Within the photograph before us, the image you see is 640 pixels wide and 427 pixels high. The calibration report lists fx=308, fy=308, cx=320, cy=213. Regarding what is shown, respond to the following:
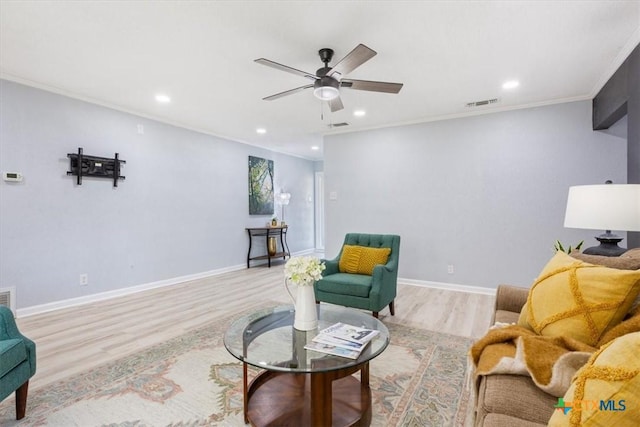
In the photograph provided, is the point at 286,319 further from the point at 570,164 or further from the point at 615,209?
the point at 570,164

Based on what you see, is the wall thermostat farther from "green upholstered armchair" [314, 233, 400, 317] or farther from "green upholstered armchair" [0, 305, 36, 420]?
"green upholstered armchair" [314, 233, 400, 317]

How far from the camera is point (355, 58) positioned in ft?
7.04

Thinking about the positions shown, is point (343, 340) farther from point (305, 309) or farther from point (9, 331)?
point (9, 331)

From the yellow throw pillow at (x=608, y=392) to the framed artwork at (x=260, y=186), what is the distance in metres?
5.83

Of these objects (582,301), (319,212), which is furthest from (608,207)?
(319,212)

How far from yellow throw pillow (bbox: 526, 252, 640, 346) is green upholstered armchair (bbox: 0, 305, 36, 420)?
2.51 meters

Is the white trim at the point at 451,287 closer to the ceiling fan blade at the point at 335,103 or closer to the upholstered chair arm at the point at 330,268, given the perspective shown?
the upholstered chair arm at the point at 330,268

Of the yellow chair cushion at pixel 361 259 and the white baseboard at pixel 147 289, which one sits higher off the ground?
the yellow chair cushion at pixel 361 259

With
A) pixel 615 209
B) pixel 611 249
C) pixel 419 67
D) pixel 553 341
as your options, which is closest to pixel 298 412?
pixel 553 341

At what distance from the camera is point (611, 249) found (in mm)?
2252

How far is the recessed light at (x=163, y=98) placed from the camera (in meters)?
3.65

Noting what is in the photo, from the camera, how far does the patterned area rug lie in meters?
Answer: 1.68

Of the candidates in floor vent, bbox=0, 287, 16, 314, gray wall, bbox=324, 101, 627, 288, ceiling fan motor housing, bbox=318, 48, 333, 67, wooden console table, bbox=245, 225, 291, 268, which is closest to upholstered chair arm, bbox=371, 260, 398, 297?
gray wall, bbox=324, 101, 627, 288

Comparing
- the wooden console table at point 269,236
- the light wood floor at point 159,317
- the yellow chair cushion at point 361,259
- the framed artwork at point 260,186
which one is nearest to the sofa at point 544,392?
the light wood floor at point 159,317
